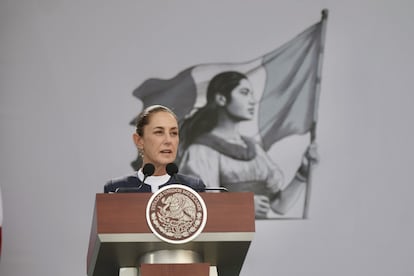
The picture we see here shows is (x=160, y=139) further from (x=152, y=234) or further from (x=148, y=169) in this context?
(x=152, y=234)

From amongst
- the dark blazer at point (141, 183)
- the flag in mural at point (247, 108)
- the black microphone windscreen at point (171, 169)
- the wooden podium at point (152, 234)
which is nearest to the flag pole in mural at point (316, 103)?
the flag in mural at point (247, 108)

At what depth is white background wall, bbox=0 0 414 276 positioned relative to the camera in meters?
5.69

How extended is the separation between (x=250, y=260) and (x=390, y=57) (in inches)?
68.7

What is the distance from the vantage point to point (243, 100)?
19.6 feet

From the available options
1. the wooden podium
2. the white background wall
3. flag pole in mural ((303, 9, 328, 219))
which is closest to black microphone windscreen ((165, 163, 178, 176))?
the wooden podium

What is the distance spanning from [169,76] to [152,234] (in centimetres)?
325

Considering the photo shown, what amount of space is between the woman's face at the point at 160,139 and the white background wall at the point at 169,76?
7.95ft

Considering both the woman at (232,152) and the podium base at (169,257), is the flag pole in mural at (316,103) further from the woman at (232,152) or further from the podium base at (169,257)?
the podium base at (169,257)

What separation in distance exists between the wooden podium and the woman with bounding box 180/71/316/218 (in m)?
2.94

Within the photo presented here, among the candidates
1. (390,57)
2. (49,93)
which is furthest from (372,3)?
(49,93)

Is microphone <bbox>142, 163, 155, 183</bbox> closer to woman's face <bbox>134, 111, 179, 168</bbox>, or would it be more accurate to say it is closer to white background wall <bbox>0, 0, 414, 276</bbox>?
woman's face <bbox>134, 111, 179, 168</bbox>

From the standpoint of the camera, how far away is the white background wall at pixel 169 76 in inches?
224

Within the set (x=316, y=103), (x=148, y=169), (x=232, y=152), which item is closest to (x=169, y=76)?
(x=232, y=152)

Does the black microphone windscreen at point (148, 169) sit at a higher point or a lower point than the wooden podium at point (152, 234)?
higher
